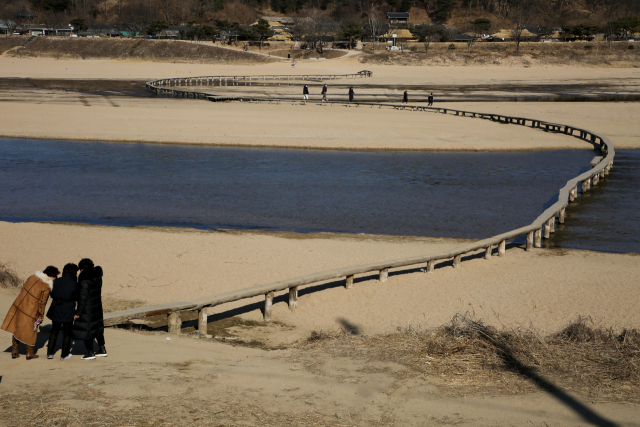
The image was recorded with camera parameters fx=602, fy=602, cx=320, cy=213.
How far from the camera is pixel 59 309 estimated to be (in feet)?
23.4

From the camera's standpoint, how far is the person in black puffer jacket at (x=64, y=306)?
7.12 meters

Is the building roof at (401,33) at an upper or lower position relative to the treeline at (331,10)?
lower

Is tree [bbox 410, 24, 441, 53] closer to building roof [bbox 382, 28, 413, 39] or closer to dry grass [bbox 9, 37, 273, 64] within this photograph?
building roof [bbox 382, 28, 413, 39]

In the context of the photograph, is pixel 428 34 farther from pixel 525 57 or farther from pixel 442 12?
pixel 442 12

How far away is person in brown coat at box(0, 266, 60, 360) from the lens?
705 centimetres

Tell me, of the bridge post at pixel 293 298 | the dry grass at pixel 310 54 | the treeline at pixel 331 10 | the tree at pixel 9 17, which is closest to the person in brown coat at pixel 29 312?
the bridge post at pixel 293 298

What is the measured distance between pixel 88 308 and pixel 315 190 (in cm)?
1417

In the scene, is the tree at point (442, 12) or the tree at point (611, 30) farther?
the tree at point (442, 12)

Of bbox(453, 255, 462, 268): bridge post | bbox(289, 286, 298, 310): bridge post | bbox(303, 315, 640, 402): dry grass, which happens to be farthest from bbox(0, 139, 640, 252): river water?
bbox(303, 315, 640, 402): dry grass

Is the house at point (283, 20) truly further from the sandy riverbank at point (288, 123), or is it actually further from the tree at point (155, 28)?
the sandy riverbank at point (288, 123)

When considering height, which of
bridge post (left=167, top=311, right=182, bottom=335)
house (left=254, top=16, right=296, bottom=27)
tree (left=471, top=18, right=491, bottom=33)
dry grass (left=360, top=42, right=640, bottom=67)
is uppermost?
house (left=254, top=16, right=296, bottom=27)

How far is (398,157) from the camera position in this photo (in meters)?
27.1

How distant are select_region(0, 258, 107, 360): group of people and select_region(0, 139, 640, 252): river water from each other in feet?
29.5

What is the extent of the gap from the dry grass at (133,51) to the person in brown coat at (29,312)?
79.8 metres
